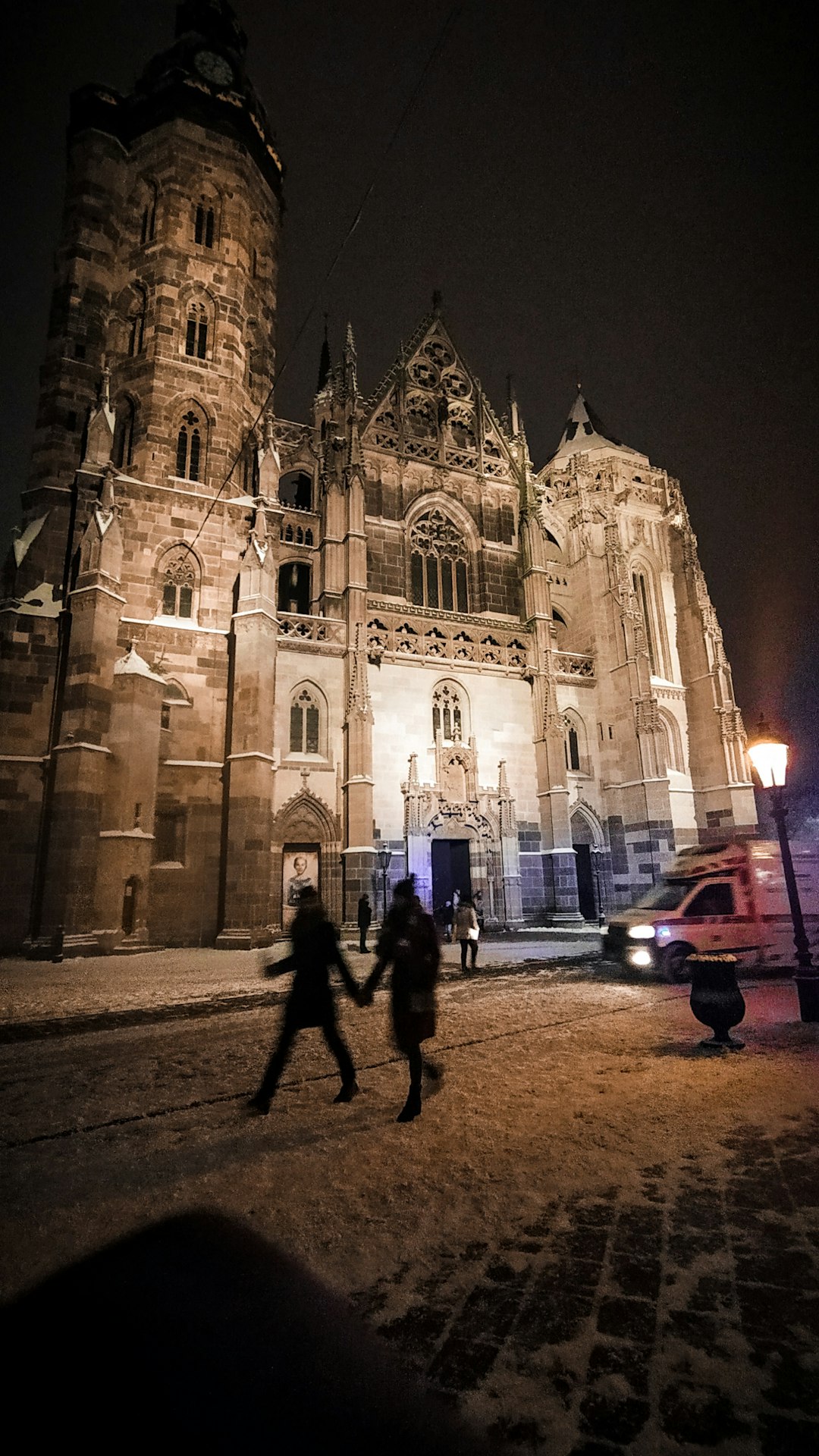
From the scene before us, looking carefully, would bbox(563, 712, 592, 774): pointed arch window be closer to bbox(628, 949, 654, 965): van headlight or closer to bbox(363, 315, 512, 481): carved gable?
bbox(363, 315, 512, 481): carved gable

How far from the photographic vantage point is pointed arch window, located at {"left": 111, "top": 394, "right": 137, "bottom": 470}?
66.9 feet

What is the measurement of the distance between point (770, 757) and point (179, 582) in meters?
16.9

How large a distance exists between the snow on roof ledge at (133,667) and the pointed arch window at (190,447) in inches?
271

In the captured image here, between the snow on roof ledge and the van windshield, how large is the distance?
13.1 meters

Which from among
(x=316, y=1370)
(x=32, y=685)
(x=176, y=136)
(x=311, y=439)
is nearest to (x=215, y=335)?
(x=311, y=439)

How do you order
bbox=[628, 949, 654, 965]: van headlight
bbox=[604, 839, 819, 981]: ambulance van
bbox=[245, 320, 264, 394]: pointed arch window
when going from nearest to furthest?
1. bbox=[604, 839, 819, 981]: ambulance van
2. bbox=[628, 949, 654, 965]: van headlight
3. bbox=[245, 320, 264, 394]: pointed arch window

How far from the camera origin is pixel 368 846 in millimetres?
18797

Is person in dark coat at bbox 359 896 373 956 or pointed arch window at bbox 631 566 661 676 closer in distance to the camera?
person in dark coat at bbox 359 896 373 956

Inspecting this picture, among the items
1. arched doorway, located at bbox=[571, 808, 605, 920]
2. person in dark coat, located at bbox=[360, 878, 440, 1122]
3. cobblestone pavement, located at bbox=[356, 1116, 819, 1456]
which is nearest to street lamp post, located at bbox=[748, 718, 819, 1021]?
cobblestone pavement, located at bbox=[356, 1116, 819, 1456]

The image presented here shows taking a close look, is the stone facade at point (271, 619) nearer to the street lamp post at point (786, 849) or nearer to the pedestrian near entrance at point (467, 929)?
the pedestrian near entrance at point (467, 929)

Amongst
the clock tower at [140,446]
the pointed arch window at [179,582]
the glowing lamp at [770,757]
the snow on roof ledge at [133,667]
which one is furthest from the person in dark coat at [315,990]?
the pointed arch window at [179,582]

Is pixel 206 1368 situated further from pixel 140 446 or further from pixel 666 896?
pixel 140 446

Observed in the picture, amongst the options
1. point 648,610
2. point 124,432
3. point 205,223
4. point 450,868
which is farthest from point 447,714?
point 205,223

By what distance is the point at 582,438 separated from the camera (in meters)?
33.2
